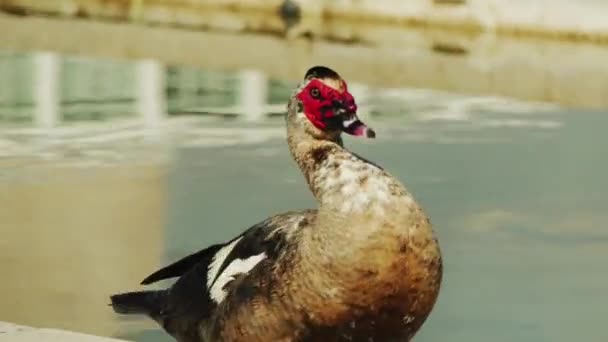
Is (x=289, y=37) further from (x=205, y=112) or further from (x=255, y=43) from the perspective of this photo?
(x=205, y=112)

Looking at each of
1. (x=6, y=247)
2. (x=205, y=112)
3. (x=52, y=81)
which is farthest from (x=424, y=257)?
(x=52, y=81)

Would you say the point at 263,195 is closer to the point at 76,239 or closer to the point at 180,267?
the point at 76,239

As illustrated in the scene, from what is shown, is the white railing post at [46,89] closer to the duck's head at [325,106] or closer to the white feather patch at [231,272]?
the white feather patch at [231,272]

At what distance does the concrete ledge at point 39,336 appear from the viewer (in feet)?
19.8

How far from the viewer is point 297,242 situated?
5473mm

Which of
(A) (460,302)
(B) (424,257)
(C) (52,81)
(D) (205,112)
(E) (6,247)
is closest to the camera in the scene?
(B) (424,257)

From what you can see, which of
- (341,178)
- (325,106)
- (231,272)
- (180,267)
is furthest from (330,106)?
(180,267)

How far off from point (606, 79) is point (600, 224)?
658 cm

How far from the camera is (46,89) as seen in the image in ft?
48.3

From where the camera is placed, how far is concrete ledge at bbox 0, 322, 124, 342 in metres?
6.04

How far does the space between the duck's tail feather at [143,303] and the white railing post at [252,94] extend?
20.8 ft

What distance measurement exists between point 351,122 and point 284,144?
20.2 feet

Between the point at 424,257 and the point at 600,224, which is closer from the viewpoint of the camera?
the point at 424,257

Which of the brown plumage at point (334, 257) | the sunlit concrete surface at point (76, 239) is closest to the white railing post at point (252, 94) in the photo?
the sunlit concrete surface at point (76, 239)
